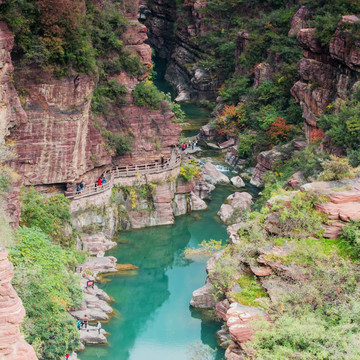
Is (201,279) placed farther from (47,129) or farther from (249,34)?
(249,34)

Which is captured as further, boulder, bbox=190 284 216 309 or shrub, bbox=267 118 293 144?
shrub, bbox=267 118 293 144

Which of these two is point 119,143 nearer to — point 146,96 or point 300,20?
point 146,96

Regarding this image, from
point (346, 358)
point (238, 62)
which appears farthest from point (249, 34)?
point (346, 358)

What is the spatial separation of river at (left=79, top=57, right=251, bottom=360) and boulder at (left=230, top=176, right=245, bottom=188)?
2896 millimetres

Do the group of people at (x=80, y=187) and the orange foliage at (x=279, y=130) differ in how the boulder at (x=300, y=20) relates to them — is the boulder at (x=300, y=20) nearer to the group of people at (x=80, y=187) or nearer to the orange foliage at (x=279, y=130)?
the orange foliage at (x=279, y=130)

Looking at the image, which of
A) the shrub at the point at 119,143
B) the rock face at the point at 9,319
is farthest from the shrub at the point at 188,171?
the rock face at the point at 9,319

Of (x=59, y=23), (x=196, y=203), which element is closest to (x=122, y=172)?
(x=196, y=203)

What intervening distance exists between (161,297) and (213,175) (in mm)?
15399

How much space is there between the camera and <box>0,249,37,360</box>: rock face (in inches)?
619

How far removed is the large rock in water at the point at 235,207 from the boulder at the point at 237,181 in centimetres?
278

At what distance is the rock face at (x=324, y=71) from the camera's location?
3818 cm

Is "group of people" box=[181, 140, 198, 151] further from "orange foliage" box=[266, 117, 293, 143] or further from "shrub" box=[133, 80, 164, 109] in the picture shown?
"shrub" box=[133, 80, 164, 109]

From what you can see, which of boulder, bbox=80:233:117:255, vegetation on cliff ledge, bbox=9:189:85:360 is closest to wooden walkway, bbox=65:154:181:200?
boulder, bbox=80:233:117:255

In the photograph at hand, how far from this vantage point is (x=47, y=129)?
32.6 m
